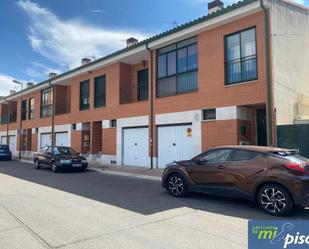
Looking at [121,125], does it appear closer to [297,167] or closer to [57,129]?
[57,129]

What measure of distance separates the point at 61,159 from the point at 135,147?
14.1 ft

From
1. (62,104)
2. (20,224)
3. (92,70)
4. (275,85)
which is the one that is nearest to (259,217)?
(20,224)

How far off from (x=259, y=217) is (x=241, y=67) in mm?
7471

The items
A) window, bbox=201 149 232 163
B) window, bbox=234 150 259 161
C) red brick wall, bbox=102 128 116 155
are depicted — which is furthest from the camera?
red brick wall, bbox=102 128 116 155

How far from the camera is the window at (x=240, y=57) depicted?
Result: 456 inches

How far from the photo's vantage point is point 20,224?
18.0ft

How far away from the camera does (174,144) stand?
1438 centimetres

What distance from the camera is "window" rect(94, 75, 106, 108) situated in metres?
19.5

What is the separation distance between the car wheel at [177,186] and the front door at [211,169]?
374 millimetres

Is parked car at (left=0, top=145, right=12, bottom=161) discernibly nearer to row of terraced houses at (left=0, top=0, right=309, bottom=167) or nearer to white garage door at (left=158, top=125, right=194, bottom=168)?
row of terraced houses at (left=0, top=0, right=309, bottom=167)

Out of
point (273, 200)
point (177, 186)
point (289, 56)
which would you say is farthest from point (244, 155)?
point (289, 56)

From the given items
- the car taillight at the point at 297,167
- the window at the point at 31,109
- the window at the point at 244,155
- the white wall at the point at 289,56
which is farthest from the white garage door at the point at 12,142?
the car taillight at the point at 297,167

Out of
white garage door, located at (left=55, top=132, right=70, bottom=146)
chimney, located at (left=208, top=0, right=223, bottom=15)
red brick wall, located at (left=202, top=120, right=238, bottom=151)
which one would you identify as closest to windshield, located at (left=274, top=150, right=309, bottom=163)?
red brick wall, located at (left=202, top=120, right=238, bottom=151)

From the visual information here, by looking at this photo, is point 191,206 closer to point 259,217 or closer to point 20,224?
point 259,217
